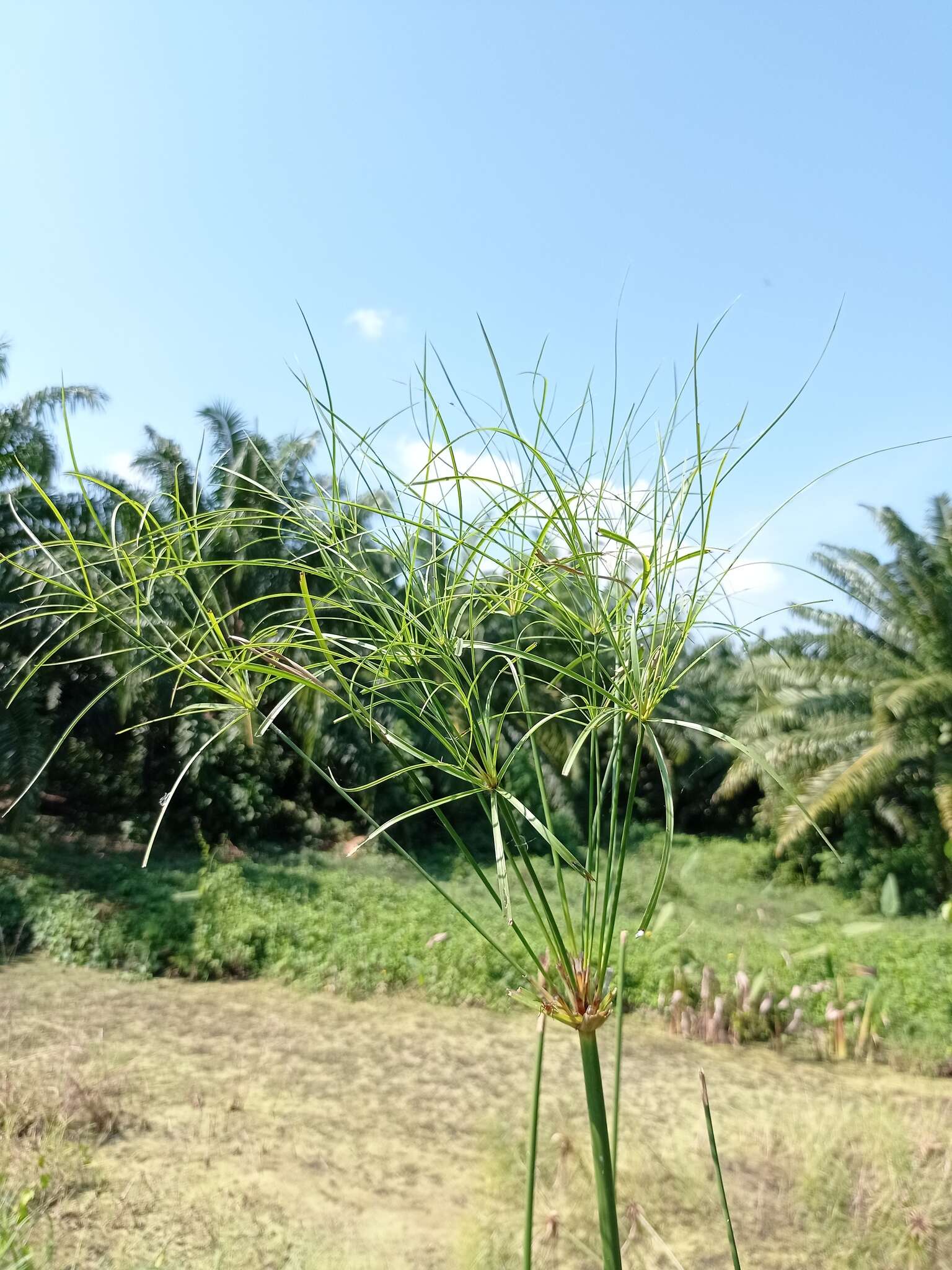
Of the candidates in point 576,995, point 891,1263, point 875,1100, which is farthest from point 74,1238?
point 875,1100

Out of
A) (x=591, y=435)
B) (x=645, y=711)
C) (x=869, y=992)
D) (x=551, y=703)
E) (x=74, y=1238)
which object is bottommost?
(x=74, y=1238)

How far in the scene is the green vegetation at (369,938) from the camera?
6.98 m

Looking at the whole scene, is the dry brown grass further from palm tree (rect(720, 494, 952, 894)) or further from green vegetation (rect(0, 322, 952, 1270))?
palm tree (rect(720, 494, 952, 894))

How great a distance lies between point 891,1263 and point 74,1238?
287 centimetres

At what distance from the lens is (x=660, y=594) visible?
0.86 metres

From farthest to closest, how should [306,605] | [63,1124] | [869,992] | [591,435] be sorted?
[869,992]
[63,1124]
[591,435]
[306,605]

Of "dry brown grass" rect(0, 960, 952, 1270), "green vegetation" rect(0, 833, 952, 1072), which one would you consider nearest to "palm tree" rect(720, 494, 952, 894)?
"green vegetation" rect(0, 833, 952, 1072)

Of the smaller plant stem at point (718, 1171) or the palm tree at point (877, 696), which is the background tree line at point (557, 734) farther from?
the smaller plant stem at point (718, 1171)

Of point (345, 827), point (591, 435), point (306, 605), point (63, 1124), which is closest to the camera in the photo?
point (306, 605)

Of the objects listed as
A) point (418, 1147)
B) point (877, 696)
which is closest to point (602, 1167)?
point (418, 1147)

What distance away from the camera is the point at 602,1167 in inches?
29.1

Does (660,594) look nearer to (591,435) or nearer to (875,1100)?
A: (591,435)

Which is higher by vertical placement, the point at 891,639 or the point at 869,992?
the point at 891,639

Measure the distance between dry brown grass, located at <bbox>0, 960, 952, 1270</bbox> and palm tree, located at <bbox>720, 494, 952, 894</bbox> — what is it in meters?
5.64
